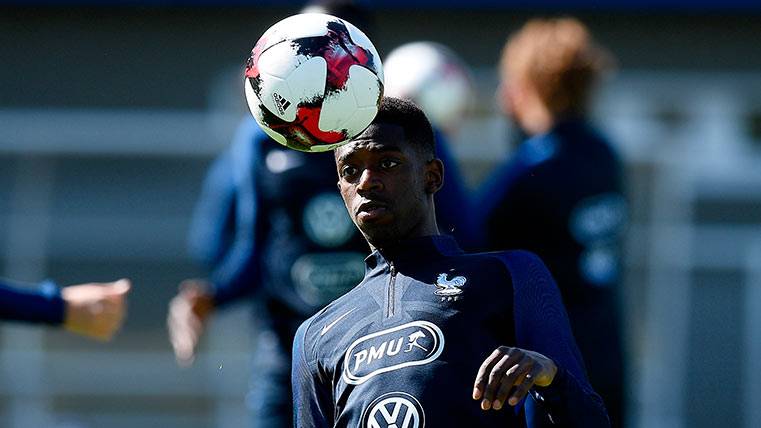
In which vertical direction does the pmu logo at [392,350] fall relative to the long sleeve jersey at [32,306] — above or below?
above

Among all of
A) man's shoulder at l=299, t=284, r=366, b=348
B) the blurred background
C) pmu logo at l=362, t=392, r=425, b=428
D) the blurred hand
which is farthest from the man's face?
the blurred background

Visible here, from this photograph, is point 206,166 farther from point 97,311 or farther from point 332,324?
point 332,324

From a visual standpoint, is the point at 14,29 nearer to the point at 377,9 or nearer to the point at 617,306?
the point at 377,9

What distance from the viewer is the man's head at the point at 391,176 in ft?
10.7

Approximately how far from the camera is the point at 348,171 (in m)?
3.35

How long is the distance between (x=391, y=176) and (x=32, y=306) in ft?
5.45

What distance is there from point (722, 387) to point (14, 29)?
5842 millimetres

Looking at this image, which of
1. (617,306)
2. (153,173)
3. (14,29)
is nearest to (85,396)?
(153,173)

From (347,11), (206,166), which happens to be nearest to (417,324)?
(347,11)

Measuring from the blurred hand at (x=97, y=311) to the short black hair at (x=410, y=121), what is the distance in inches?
54.5

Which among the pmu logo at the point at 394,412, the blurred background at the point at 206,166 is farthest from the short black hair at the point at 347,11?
the blurred background at the point at 206,166

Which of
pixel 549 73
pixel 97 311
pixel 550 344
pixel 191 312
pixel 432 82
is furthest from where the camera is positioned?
pixel 432 82

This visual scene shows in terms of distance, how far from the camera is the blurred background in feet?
29.6

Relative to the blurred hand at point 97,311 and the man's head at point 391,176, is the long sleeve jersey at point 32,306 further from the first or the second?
the man's head at point 391,176
